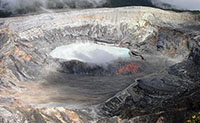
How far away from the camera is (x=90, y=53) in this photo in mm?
44844

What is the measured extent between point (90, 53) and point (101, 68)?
7934mm

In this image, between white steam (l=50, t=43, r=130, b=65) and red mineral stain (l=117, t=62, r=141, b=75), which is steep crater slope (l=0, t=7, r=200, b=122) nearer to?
red mineral stain (l=117, t=62, r=141, b=75)

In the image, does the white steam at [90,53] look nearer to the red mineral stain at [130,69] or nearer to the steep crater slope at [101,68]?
the steep crater slope at [101,68]

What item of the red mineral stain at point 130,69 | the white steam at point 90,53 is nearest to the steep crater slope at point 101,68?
the red mineral stain at point 130,69

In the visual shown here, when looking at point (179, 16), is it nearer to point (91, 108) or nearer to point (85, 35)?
point (85, 35)

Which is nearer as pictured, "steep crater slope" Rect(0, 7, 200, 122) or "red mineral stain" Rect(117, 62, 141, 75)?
"steep crater slope" Rect(0, 7, 200, 122)

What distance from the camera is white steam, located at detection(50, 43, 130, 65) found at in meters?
42.0

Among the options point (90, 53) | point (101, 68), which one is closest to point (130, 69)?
point (101, 68)

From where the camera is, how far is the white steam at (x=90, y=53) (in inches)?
1654

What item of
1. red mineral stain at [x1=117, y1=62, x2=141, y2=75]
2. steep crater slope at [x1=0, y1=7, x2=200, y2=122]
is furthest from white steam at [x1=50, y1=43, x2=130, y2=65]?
red mineral stain at [x1=117, y1=62, x2=141, y2=75]

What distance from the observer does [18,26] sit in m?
47.8

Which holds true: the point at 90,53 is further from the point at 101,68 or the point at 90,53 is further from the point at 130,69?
the point at 130,69

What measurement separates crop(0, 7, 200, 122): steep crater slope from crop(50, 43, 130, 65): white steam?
5.92 ft

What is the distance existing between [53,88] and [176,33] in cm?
2696
